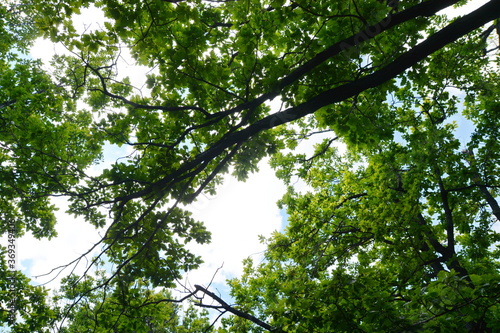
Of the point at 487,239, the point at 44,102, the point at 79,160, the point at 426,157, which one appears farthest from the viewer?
the point at 79,160

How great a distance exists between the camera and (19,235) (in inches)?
405

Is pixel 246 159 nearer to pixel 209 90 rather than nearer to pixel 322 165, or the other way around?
pixel 209 90

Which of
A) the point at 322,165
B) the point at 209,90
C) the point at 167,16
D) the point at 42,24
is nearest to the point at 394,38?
the point at 209,90

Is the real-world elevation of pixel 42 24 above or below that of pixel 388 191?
above

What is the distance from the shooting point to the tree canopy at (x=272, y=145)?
339 cm

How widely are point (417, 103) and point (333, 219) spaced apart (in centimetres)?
428

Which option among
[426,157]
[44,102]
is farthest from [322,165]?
[44,102]

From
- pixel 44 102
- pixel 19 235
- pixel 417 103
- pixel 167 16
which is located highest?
pixel 44 102

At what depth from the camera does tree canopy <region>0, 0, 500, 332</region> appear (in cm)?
339

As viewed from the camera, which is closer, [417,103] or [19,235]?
[417,103]

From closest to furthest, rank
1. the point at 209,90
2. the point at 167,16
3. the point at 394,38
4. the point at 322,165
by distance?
the point at 167,16
the point at 394,38
the point at 209,90
the point at 322,165

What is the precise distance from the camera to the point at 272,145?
5.07m

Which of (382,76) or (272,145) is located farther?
(272,145)

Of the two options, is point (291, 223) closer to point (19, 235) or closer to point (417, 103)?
point (417, 103)
